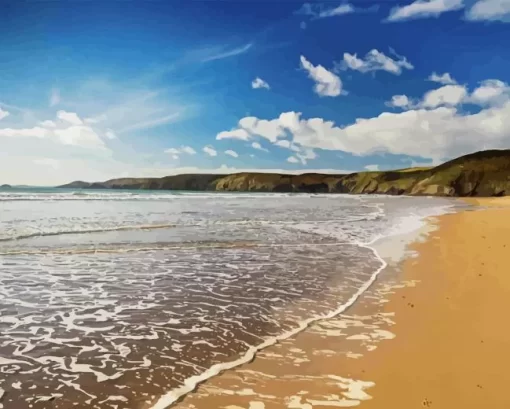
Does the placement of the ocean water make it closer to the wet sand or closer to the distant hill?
the wet sand

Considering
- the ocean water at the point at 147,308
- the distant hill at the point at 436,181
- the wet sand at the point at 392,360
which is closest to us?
the wet sand at the point at 392,360

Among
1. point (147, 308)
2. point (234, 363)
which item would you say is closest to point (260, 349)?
point (234, 363)

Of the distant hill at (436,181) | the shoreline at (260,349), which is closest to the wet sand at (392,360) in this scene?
the shoreline at (260,349)

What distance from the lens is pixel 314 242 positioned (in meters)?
15.7

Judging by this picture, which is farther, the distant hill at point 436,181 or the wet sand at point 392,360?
the distant hill at point 436,181

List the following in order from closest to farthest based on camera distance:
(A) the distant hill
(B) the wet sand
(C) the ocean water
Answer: (B) the wet sand, (C) the ocean water, (A) the distant hill

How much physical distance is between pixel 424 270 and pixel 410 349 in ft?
18.6

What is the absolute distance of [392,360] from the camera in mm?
4695

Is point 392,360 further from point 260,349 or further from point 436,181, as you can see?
point 436,181

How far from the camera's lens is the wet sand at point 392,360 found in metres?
3.80

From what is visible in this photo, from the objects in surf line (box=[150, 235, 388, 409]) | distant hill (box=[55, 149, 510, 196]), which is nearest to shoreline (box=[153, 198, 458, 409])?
surf line (box=[150, 235, 388, 409])

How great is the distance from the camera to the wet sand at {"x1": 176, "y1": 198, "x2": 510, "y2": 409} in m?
3.80

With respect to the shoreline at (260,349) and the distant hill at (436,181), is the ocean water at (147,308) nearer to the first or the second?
the shoreline at (260,349)

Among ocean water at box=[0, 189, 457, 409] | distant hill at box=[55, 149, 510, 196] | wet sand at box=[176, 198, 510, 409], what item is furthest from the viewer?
distant hill at box=[55, 149, 510, 196]
